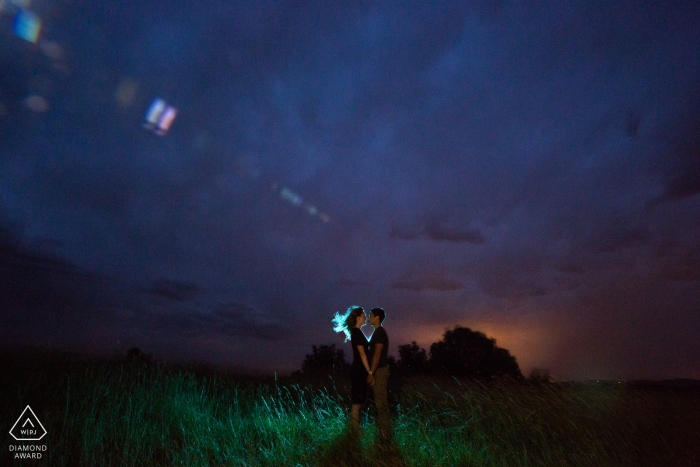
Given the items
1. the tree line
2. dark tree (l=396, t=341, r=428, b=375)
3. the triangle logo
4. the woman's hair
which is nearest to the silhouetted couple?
the woman's hair

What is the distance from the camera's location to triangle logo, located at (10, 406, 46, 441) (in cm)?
784

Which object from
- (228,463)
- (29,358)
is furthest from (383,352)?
(29,358)

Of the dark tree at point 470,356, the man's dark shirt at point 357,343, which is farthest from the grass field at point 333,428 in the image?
the dark tree at point 470,356

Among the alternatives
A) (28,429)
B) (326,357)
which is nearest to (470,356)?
(326,357)

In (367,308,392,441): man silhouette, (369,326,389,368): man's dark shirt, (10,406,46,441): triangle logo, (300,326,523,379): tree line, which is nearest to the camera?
(367,308,392,441): man silhouette

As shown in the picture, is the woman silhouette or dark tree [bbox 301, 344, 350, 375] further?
dark tree [bbox 301, 344, 350, 375]

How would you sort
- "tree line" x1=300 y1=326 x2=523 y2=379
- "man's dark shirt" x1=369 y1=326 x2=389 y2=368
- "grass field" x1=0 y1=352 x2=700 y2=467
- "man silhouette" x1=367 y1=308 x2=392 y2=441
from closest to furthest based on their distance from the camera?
"grass field" x1=0 y1=352 x2=700 y2=467, "man silhouette" x1=367 y1=308 x2=392 y2=441, "man's dark shirt" x1=369 y1=326 x2=389 y2=368, "tree line" x1=300 y1=326 x2=523 y2=379

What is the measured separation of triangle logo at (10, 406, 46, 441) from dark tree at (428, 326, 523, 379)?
71.5 ft

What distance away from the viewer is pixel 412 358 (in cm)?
2962

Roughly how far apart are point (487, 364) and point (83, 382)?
862 inches

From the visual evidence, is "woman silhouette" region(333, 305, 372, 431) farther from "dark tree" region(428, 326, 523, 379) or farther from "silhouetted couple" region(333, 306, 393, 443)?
"dark tree" region(428, 326, 523, 379)

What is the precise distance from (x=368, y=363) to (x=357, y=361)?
200 mm

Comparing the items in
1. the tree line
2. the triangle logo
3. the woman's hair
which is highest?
the tree line

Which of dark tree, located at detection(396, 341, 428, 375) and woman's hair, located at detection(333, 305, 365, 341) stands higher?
dark tree, located at detection(396, 341, 428, 375)
